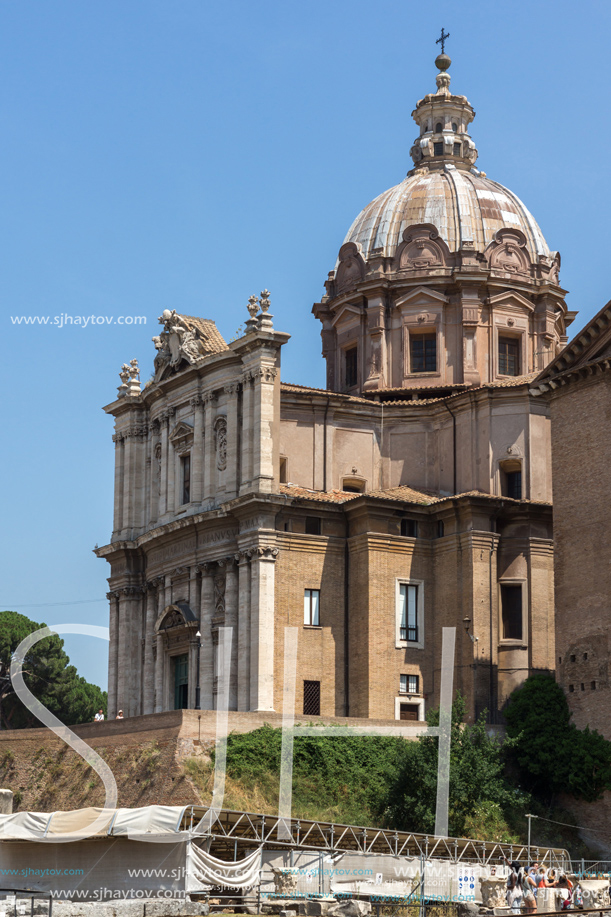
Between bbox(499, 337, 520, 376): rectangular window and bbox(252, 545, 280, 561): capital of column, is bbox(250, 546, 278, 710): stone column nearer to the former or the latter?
bbox(252, 545, 280, 561): capital of column

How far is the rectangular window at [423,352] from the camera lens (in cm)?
6347

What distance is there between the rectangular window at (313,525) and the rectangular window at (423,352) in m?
11.1

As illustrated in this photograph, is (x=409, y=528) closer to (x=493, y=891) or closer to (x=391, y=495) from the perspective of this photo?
(x=391, y=495)

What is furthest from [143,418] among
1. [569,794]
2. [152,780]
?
[569,794]

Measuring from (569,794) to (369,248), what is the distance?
27106mm

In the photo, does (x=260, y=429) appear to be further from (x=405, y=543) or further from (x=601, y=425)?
(x=601, y=425)

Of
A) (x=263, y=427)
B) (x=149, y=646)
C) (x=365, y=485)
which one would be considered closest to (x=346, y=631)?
(x=365, y=485)

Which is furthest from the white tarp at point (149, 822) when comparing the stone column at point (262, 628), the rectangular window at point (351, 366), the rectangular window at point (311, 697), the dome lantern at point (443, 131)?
the dome lantern at point (443, 131)

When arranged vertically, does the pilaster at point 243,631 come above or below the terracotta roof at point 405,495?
below

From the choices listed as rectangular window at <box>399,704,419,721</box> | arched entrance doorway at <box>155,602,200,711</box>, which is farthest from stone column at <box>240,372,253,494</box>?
rectangular window at <box>399,704,419,721</box>

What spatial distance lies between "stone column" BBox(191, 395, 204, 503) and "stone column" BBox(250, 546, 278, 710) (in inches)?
206

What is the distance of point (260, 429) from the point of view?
54719 millimetres

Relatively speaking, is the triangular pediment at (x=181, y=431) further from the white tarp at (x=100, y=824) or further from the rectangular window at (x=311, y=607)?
the white tarp at (x=100, y=824)

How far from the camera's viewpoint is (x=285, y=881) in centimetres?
3516
